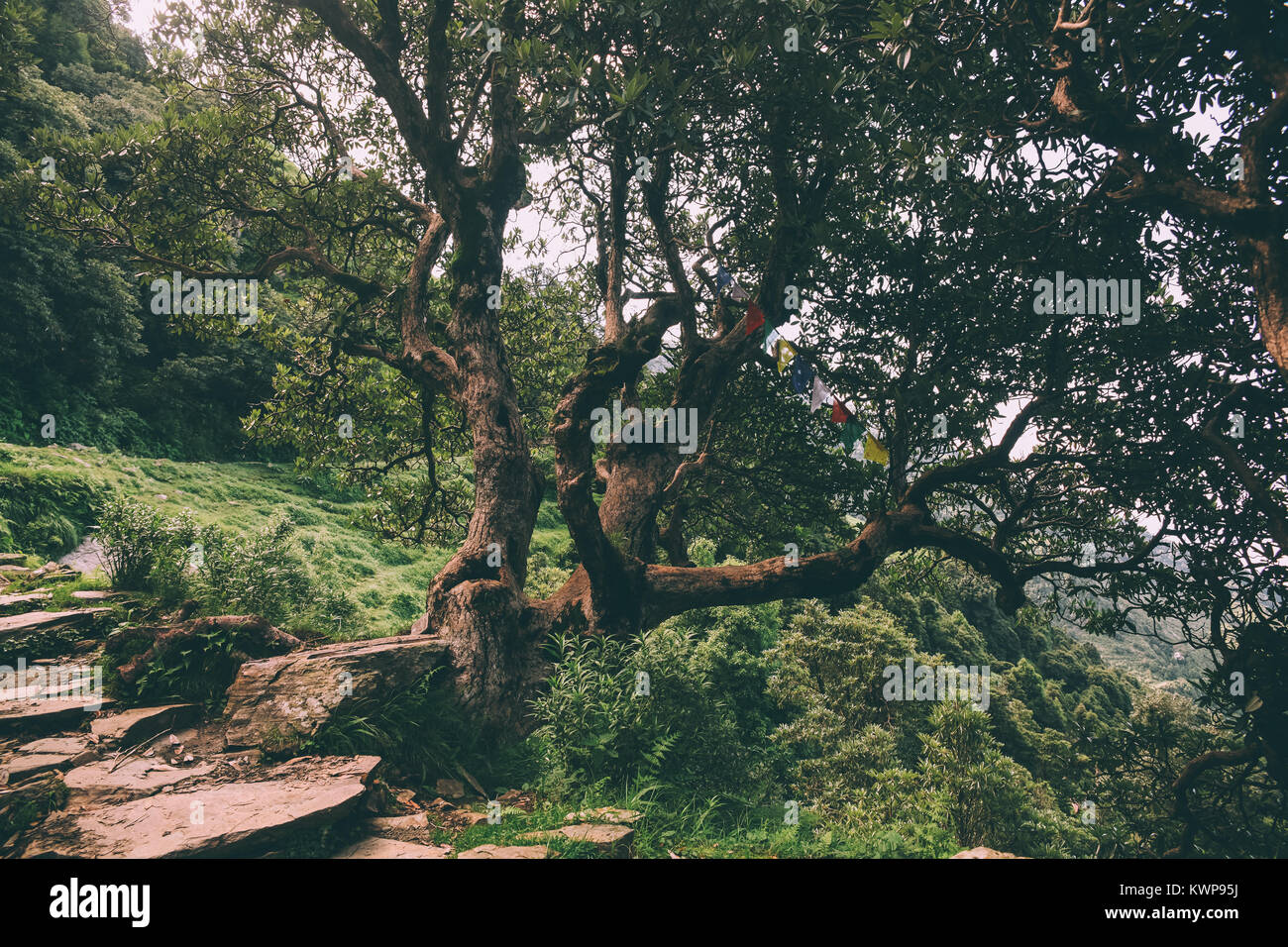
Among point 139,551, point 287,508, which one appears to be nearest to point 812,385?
point 139,551

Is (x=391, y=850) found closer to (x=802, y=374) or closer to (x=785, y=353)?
(x=802, y=374)

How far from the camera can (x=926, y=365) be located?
9367mm

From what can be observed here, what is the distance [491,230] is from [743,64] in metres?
5.06

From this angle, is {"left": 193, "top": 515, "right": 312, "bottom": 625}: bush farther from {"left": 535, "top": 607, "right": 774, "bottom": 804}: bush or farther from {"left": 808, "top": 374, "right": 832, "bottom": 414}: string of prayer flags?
{"left": 808, "top": 374, "right": 832, "bottom": 414}: string of prayer flags

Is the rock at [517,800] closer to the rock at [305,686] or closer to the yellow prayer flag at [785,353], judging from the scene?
the rock at [305,686]

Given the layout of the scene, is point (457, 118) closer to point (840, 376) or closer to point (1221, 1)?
point (840, 376)

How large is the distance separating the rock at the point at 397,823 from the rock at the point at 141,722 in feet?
9.45

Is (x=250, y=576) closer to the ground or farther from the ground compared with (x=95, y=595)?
farther from the ground

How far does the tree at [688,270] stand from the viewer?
25.1ft

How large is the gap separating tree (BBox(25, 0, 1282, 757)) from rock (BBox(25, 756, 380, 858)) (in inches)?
104

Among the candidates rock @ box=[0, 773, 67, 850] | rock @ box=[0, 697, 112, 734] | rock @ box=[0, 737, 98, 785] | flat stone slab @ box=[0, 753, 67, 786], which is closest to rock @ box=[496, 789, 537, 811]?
rock @ box=[0, 773, 67, 850]

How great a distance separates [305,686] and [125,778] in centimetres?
160

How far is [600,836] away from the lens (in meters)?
5.34

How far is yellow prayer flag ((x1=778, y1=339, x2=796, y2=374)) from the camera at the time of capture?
10219 millimetres
